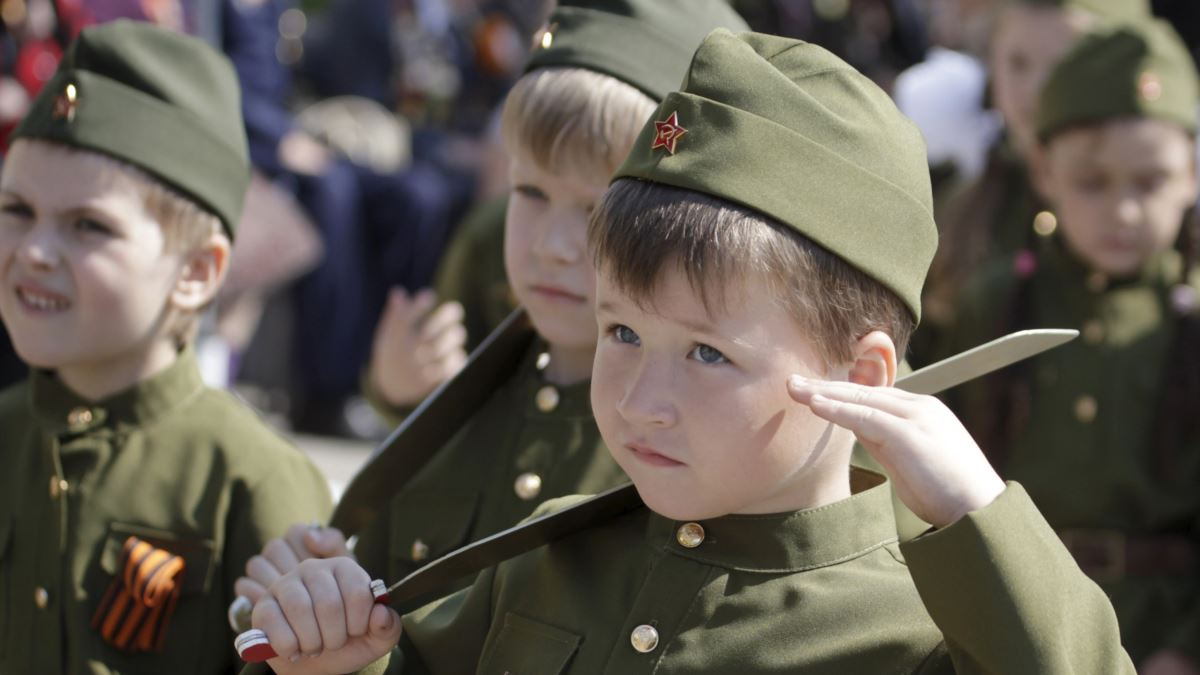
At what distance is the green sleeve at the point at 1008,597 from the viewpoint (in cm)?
196

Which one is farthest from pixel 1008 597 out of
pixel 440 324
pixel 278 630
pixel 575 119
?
pixel 440 324

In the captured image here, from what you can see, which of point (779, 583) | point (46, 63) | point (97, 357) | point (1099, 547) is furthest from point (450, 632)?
point (46, 63)

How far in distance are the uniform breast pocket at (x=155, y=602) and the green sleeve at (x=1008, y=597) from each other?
1542mm

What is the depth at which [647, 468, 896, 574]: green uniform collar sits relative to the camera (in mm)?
2199

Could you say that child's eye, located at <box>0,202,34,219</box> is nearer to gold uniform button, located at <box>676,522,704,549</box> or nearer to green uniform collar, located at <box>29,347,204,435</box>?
green uniform collar, located at <box>29,347,204,435</box>

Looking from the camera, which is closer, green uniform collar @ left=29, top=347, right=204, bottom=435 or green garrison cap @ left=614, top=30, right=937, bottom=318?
green garrison cap @ left=614, top=30, right=937, bottom=318

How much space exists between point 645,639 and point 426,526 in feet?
3.10

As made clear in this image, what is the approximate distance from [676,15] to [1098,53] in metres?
1.80

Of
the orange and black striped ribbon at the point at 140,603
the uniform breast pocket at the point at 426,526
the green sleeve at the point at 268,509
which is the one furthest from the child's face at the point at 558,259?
the orange and black striped ribbon at the point at 140,603

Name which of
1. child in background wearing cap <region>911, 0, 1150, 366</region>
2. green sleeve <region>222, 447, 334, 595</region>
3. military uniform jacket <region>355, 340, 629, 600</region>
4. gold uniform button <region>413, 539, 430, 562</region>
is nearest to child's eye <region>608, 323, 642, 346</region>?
military uniform jacket <region>355, 340, 629, 600</region>

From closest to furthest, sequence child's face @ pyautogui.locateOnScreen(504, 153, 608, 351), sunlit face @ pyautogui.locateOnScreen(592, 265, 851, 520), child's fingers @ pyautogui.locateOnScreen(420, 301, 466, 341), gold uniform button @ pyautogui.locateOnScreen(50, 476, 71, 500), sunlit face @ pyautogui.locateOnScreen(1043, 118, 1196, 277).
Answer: sunlit face @ pyautogui.locateOnScreen(592, 265, 851, 520), child's face @ pyautogui.locateOnScreen(504, 153, 608, 351), gold uniform button @ pyautogui.locateOnScreen(50, 476, 71, 500), child's fingers @ pyautogui.locateOnScreen(420, 301, 466, 341), sunlit face @ pyautogui.locateOnScreen(1043, 118, 1196, 277)

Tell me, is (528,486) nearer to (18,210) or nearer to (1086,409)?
(18,210)

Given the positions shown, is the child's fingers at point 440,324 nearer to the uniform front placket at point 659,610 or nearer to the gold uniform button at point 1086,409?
the uniform front placket at point 659,610

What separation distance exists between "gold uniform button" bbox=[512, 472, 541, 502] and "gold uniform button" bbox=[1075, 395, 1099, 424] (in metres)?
1.88
